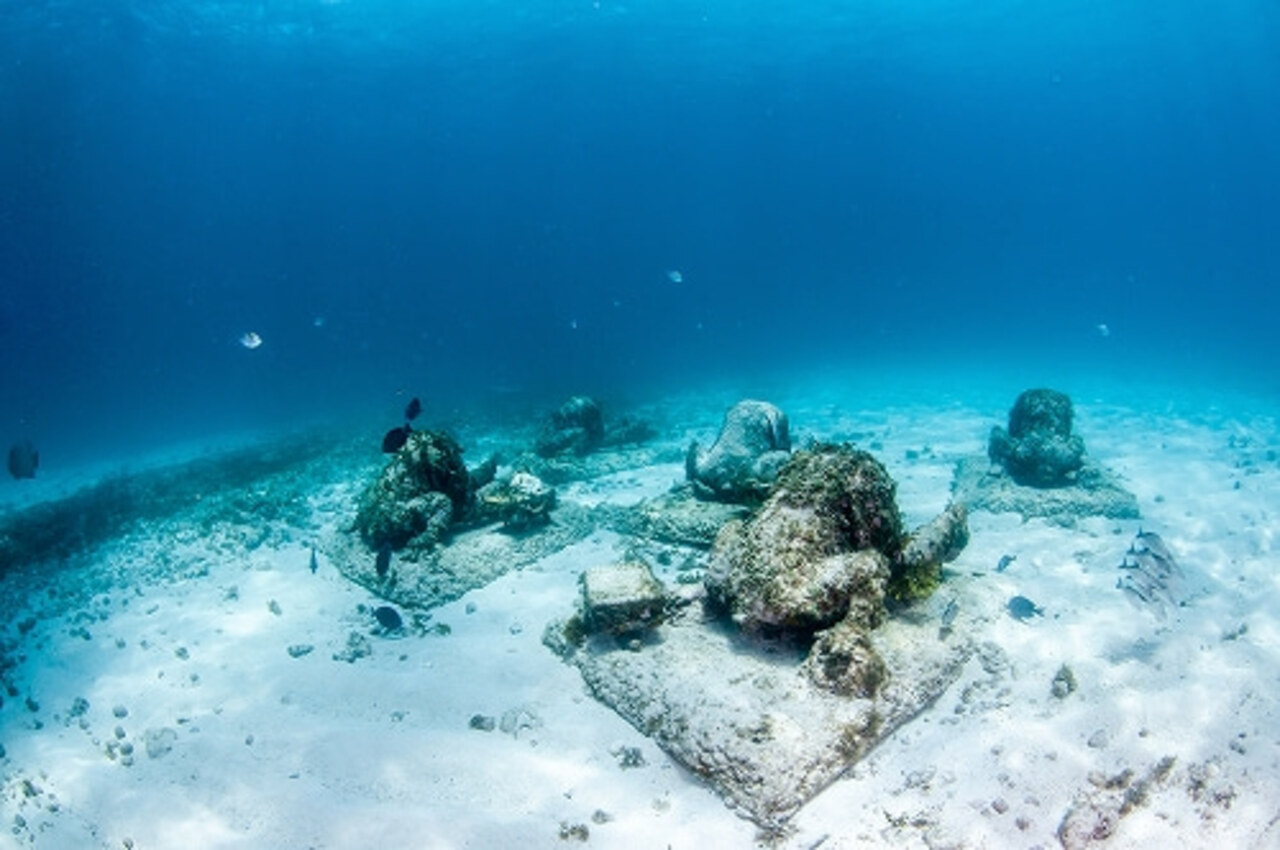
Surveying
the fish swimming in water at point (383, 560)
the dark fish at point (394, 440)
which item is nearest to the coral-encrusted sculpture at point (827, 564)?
the fish swimming in water at point (383, 560)

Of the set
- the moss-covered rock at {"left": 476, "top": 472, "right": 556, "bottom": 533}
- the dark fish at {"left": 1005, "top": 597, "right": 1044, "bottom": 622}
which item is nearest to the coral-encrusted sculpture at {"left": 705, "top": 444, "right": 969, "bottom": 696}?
the dark fish at {"left": 1005, "top": 597, "right": 1044, "bottom": 622}

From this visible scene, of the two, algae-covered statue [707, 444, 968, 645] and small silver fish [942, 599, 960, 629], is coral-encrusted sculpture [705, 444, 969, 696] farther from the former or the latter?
small silver fish [942, 599, 960, 629]

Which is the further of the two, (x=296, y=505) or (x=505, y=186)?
A: (x=505, y=186)

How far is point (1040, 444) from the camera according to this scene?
1141 centimetres

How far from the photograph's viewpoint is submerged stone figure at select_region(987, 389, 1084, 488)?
1130cm

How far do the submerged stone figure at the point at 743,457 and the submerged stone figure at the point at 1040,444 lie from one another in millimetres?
3724

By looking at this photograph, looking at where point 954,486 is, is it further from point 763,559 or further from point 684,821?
point 684,821

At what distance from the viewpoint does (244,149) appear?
70000 millimetres

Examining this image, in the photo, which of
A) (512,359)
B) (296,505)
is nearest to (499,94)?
(512,359)

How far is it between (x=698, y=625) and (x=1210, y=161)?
463 feet

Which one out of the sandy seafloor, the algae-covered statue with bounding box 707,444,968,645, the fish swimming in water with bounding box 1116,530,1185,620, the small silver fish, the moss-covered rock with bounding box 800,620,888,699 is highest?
the algae-covered statue with bounding box 707,444,968,645

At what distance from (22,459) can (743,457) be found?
1282cm

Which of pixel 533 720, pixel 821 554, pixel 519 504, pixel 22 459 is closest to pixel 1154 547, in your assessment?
pixel 821 554

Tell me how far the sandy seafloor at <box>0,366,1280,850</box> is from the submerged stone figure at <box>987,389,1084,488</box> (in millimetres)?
1329
